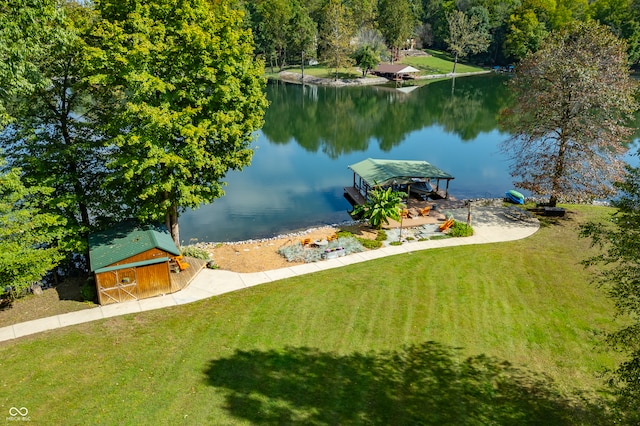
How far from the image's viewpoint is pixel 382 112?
6769 cm

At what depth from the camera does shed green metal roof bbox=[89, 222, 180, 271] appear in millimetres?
17938

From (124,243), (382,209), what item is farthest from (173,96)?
(382,209)

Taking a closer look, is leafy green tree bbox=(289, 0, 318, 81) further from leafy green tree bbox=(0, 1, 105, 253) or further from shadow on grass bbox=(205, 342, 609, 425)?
shadow on grass bbox=(205, 342, 609, 425)

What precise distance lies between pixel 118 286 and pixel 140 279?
2.83ft

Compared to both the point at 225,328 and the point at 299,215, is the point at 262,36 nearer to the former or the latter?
the point at 299,215

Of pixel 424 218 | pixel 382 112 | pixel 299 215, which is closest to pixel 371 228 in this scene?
pixel 424 218

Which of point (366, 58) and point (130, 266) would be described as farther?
point (366, 58)

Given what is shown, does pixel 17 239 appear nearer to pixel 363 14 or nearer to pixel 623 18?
pixel 363 14

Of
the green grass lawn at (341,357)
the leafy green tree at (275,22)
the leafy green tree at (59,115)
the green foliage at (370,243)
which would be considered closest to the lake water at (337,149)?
the green foliage at (370,243)

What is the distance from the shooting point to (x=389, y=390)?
12.5m

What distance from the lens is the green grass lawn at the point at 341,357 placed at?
38.3 ft

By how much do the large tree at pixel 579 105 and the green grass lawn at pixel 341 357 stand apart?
349 inches

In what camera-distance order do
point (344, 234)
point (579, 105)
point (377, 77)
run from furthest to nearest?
point (377, 77) → point (579, 105) → point (344, 234)

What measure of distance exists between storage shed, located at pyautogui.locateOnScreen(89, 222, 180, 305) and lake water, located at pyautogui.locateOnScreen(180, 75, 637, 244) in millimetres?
8157
